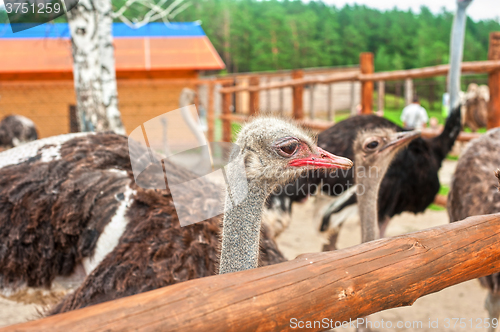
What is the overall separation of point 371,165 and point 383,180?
3.03ft

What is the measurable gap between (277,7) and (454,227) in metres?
46.0

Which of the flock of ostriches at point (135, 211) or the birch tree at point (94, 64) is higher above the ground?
the birch tree at point (94, 64)

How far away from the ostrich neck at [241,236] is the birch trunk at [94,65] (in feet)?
8.89

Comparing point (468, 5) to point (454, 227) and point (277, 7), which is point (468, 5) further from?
point (277, 7)

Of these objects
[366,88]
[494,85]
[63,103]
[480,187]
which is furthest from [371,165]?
[63,103]

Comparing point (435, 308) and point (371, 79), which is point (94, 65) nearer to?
point (371, 79)

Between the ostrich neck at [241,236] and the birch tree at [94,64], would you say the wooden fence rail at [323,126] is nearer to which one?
the ostrich neck at [241,236]

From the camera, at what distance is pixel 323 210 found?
3.24 m

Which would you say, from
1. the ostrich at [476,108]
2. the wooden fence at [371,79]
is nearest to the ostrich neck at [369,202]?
the wooden fence at [371,79]

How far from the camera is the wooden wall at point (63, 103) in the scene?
30.8ft

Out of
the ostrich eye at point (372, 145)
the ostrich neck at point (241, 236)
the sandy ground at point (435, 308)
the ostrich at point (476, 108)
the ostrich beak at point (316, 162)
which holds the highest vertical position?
the ostrich beak at point (316, 162)

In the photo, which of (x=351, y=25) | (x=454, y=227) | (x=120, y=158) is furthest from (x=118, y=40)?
(x=351, y=25)

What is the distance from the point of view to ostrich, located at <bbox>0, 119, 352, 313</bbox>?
1.67 m

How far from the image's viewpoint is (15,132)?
727 centimetres
